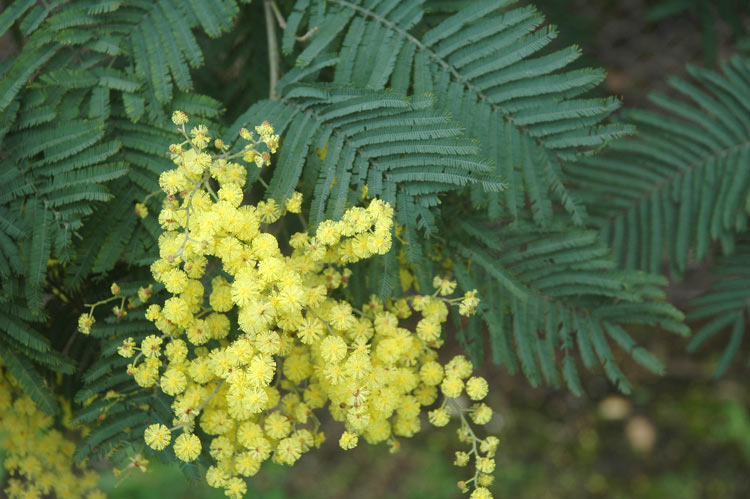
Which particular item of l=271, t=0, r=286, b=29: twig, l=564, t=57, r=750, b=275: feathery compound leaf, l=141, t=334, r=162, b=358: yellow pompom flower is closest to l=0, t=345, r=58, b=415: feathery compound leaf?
l=141, t=334, r=162, b=358: yellow pompom flower

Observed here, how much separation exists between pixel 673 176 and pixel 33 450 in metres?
2.18

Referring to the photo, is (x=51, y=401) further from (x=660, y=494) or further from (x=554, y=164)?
(x=660, y=494)

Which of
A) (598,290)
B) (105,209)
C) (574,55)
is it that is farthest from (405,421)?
(574,55)

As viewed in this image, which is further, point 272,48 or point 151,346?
point 272,48

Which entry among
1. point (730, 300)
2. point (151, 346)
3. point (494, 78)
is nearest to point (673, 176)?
point (730, 300)

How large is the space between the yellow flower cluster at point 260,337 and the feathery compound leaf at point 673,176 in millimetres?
997

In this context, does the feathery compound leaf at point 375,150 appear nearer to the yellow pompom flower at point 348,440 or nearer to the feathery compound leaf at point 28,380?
the yellow pompom flower at point 348,440

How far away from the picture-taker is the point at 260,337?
4.04 feet

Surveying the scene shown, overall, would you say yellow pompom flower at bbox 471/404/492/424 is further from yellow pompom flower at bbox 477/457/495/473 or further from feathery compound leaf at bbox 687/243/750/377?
feathery compound leaf at bbox 687/243/750/377

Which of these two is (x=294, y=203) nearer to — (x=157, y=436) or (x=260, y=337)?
(x=260, y=337)

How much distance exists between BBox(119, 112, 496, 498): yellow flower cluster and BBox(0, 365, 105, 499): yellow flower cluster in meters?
0.39

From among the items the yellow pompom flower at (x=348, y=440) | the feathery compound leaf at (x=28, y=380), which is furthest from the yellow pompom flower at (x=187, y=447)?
the feathery compound leaf at (x=28, y=380)

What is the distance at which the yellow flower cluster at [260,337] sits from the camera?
4.07 ft

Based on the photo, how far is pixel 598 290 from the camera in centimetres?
170
